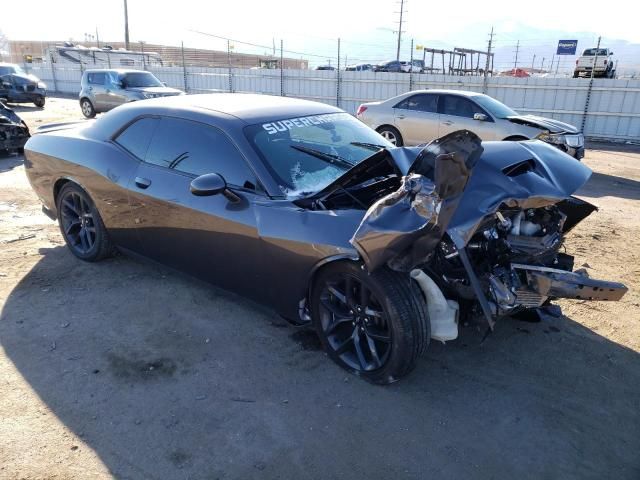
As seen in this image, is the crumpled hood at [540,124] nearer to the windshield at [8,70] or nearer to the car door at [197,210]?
the car door at [197,210]

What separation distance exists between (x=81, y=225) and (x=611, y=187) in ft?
28.1

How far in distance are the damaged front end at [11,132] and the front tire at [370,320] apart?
901cm

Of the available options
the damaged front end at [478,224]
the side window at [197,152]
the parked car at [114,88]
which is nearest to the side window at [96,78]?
the parked car at [114,88]

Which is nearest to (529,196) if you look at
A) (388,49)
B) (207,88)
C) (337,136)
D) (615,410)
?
(615,410)

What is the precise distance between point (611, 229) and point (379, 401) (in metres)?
4.70

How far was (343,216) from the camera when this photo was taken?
3.03m

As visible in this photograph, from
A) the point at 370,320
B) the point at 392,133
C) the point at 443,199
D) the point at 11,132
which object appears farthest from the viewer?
the point at 392,133

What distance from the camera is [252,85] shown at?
68.0 ft

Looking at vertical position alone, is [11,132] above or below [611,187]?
above

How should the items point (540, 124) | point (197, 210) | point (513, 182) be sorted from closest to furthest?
point (513, 182) < point (197, 210) < point (540, 124)

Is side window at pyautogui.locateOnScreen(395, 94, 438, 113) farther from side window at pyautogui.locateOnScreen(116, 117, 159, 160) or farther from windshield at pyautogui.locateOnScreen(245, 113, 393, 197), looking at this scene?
side window at pyautogui.locateOnScreen(116, 117, 159, 160)

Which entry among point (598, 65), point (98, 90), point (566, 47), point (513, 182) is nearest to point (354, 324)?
point (513, 182)

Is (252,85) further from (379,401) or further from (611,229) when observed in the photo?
(379,401)

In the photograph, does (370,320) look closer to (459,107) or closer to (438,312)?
(438,312)
